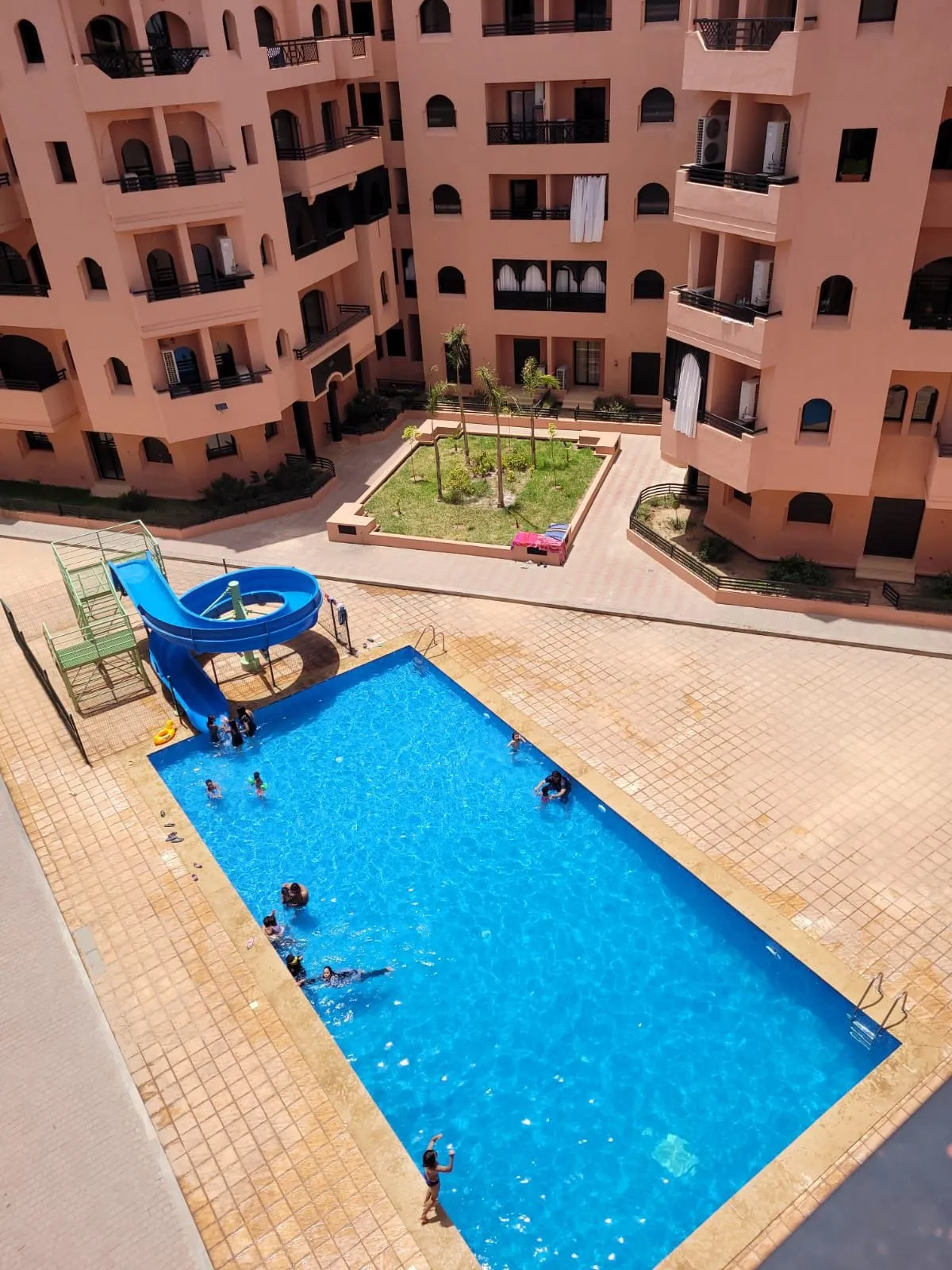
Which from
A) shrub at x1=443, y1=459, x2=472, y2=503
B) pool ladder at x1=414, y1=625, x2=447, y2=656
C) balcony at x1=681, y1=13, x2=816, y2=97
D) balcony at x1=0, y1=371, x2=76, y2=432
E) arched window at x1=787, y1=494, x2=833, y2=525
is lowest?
pool ladder at x1=414, y1=625, x2=447, y2=656

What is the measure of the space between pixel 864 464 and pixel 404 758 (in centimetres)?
1635

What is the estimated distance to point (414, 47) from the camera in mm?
38688

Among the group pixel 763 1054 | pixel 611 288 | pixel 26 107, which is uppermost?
pixel 26 107

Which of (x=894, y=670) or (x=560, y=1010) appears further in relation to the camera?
(x=894, y=670)

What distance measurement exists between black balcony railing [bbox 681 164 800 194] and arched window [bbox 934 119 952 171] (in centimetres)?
413

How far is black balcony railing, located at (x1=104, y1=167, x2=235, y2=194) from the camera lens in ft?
102

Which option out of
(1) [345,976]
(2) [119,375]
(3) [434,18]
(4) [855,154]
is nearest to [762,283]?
(4) [855,154]

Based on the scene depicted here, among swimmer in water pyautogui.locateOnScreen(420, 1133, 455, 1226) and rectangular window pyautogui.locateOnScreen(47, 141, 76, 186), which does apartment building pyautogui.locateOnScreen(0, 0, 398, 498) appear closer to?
rectangular window pyautogui.locateOnScreen(47, 141, 76, 186)

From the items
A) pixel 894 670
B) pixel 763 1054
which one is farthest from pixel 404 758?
pixel 894 670

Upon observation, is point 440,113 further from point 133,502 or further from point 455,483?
point 133,502

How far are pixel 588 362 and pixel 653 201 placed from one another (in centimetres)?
749

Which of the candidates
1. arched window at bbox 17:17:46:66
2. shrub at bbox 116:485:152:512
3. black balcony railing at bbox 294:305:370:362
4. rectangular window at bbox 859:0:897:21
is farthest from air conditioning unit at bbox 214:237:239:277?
rectangular window at bbox 859:0:897:21

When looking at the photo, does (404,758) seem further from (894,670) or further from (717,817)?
(894,670)

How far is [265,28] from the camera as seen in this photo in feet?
116
